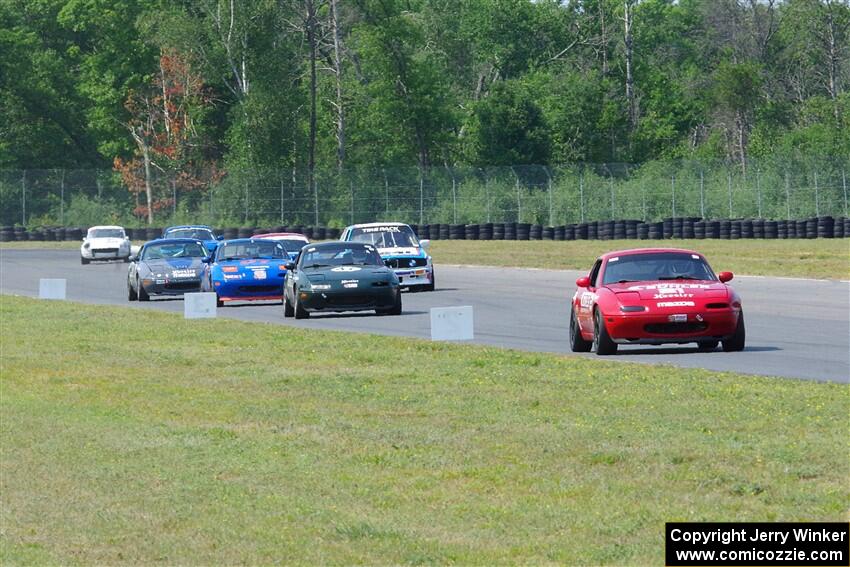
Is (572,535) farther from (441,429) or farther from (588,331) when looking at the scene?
(588,331)

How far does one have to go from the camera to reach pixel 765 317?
2614 centimetres

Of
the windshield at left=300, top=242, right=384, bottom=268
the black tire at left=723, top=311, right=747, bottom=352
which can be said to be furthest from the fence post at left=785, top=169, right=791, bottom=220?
the black tire at left=723, top=311, right=747, bottom=352

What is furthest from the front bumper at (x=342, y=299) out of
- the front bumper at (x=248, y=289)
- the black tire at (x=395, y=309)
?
the front bumper at (x=248, y=289)

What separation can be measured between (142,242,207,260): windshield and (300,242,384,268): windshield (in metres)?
7.47

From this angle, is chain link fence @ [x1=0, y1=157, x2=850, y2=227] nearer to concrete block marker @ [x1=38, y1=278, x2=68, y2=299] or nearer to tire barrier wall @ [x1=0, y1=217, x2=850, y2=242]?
tire barrier wall @ [x1=0, y1=217, x2=850, y2=242]

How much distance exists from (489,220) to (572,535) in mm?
59248

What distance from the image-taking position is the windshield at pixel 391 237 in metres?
35.5

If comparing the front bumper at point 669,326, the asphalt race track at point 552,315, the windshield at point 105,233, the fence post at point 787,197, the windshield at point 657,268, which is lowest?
the asphalt race track at point 552,315

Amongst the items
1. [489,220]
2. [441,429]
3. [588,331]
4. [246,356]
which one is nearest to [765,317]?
[588,331]

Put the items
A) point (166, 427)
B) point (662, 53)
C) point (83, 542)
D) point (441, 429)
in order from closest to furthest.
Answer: point (83, 542) → point (441, 429) → point (166, 427) → point (662, 53)

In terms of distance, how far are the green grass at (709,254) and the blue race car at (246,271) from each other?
13.2 metres

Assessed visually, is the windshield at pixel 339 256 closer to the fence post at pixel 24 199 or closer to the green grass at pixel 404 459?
the green grass at pixel 404 459

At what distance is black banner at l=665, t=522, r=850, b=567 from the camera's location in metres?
7.69

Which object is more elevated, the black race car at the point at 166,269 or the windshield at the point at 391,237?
the windshield at the point at 391,237
